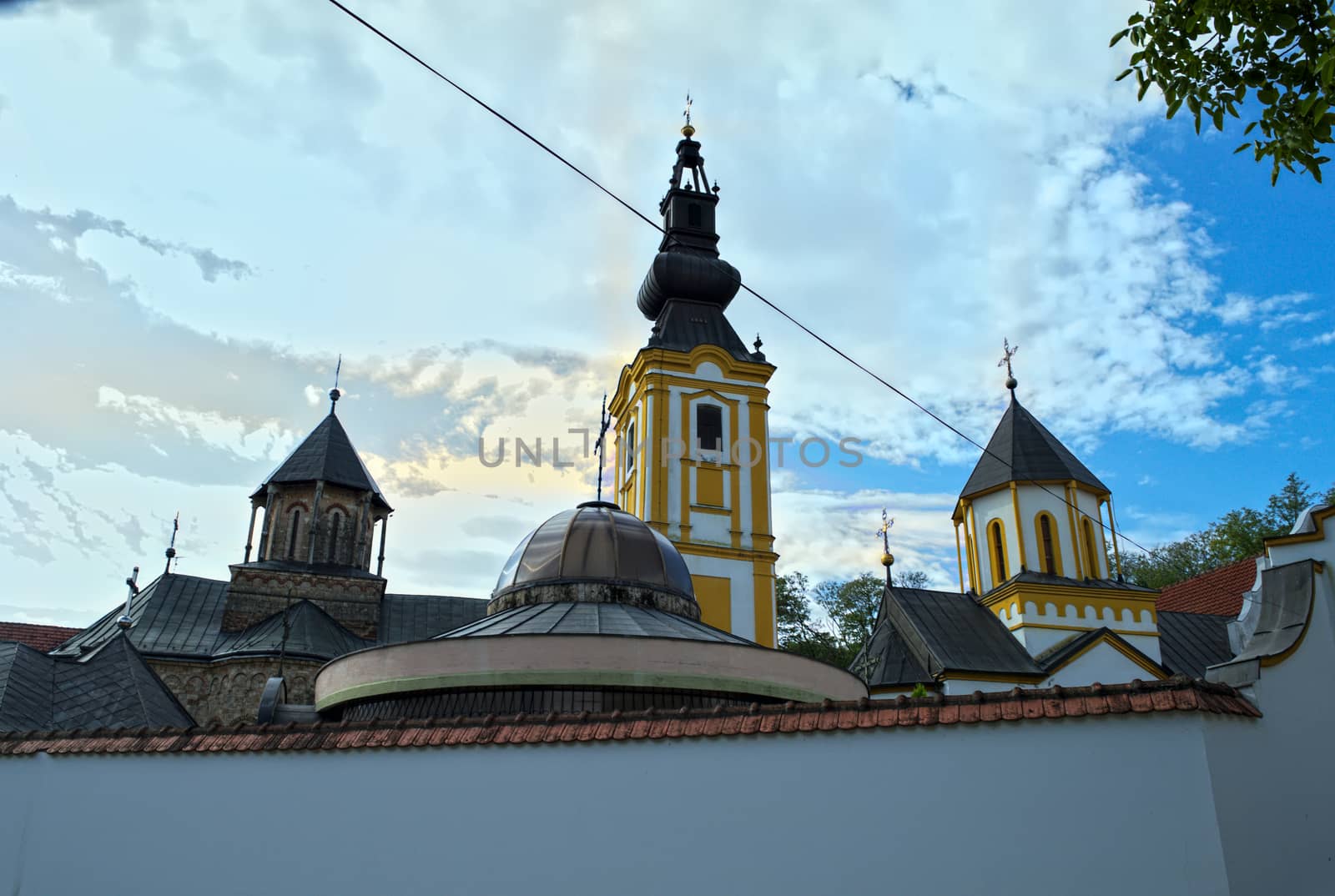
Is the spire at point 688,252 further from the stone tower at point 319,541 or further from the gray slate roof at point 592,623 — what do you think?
the gray slate roof at point 592,623

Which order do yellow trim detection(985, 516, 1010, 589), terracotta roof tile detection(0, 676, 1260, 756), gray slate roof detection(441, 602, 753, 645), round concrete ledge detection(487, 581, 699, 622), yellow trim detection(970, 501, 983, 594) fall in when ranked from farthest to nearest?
yellow trim detection(970, 501, 983, 594), yellow trim detection(985, 516, 1010, 589), round concrete ledge detection(487, 581, 699, 622), gray slate roof detection(441, 602, 753, 645), terracotta roof tile detection(0, 676, 1260, 756)

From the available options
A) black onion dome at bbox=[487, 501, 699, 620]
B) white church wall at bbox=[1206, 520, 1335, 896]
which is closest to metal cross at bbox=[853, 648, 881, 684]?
black onion dome at bbox=[487, 501, 699, 620]

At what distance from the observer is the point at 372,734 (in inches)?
281

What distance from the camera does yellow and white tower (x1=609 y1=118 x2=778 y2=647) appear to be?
1011 inches

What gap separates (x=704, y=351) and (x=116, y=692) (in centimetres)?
1811

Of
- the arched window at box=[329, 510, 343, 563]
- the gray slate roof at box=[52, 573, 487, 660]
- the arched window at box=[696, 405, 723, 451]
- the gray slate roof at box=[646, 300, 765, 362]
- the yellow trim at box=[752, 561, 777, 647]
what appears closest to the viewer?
the gray slate roof at box=[52, 573, 487, 660]

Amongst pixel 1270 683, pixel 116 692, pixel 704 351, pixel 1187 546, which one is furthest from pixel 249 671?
pixel 1187 546

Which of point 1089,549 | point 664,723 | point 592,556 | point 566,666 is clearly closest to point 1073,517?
point 1089,549

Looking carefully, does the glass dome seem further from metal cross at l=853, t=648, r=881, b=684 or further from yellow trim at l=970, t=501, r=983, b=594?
yellow trim at l=970, t=501, r=983, b=594

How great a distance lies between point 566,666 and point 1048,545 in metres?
16.4

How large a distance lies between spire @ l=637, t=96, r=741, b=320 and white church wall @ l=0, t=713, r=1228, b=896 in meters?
23.7

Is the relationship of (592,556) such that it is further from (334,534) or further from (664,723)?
(334,534)

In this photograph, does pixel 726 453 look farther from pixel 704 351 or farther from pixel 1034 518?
pixel 1034 518

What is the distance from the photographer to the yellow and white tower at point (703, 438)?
1011 inches
